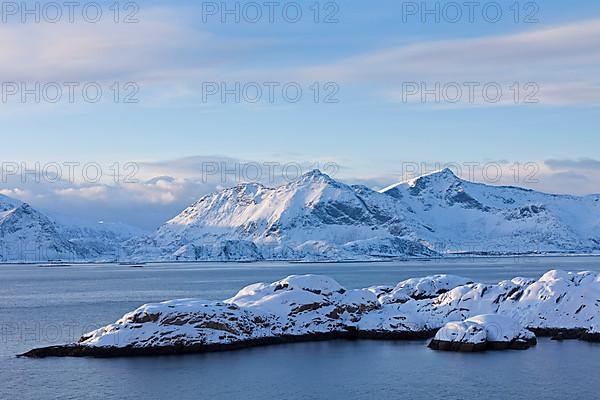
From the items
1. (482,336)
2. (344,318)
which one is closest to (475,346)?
(482,336)

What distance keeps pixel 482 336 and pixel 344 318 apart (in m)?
Result: 15.7

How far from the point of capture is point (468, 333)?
229ft

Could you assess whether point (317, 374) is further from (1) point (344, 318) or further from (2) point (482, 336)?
(1) point (344, 318)

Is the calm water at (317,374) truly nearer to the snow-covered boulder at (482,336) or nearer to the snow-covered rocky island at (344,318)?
the snow-covered boulder at (482,336)

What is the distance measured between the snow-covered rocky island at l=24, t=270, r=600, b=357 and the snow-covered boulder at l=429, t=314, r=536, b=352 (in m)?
0.08

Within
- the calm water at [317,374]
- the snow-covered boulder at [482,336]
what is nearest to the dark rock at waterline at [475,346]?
the snow-covered boulder at [482,336]

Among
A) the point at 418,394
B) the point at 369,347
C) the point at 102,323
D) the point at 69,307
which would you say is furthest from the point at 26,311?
the point at 418,394

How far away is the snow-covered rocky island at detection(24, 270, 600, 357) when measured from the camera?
69000 mm

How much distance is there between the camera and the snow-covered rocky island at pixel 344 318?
6900 centimetres

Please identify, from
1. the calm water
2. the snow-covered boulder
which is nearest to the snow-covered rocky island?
the snow-covered boulder

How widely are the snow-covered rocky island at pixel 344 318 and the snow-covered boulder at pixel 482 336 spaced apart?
0.27 ft

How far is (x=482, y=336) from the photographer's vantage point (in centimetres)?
6938

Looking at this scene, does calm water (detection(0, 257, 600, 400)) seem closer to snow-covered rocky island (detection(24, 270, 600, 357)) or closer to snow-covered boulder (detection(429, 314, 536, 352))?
snow-covered boulder (detection(429, 314, 536, 352))

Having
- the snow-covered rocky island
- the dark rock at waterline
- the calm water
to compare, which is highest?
the snow-covered rocky island
